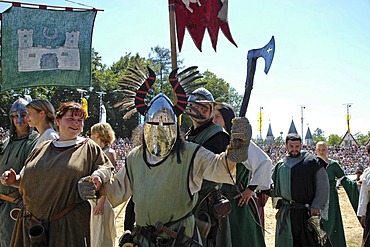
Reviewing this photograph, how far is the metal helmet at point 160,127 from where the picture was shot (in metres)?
2.76

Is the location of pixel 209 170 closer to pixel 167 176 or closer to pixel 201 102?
pixel 167 176

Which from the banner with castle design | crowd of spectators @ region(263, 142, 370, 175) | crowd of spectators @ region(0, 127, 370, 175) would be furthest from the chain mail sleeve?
crowd of spectators @ region(263, 142, 370, 175)

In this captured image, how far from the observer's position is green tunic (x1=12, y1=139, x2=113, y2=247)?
2.93m

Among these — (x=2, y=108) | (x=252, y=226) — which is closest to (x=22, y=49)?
(x=252, y=226)

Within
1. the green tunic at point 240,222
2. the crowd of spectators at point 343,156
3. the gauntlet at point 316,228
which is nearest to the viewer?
the green tunic at point 240,222

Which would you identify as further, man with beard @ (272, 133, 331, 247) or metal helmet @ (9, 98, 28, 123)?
man with beard @ (272, 133, 331, 247)

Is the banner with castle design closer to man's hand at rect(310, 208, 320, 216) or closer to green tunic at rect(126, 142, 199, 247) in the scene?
green tunic at rect(126, 142, 199, 247)

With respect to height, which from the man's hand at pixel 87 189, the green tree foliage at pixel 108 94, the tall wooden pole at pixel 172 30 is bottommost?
the man's hand at pixel 87 189

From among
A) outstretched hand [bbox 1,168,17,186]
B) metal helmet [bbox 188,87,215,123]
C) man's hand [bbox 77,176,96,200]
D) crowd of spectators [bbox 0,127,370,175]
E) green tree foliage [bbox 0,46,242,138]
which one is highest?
green tree foliage [bbox 0,46,242,138]

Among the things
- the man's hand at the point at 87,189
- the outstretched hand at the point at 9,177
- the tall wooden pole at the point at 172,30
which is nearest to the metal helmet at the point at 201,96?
the tall wooden pole at the point at 172,30

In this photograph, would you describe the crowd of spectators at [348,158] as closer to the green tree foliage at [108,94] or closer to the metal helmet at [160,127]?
the green tree foliage at [108,94]

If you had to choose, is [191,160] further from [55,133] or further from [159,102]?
[55,133]

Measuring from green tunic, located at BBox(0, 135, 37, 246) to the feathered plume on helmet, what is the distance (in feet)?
3.88

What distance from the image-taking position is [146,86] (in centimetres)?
295
